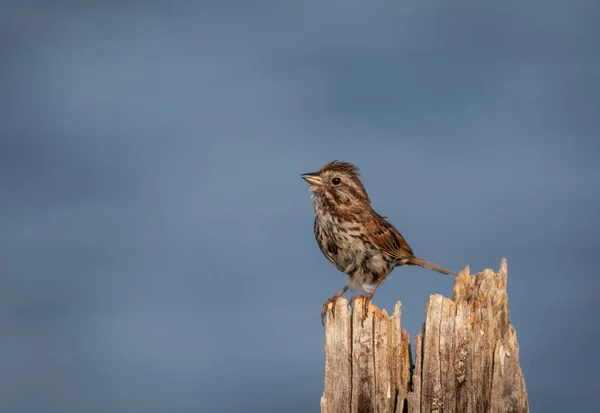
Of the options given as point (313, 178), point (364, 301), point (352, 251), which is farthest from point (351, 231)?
point (364, 301)

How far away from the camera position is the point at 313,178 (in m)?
10.7

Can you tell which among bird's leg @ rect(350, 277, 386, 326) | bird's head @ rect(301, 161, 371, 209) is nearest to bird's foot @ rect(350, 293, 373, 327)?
bird's leg @ rect(350, 277, 386, 326)

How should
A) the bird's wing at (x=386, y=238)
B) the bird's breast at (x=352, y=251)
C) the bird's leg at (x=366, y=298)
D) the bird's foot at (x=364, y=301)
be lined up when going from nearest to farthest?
the bird's foot at (x=364, y=301), the bird's leg at (x=366, y=298), the bird's breast at (x=352, y=251), the bird's wing at (x=386, y=238)

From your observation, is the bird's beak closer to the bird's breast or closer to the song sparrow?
the song sparrow

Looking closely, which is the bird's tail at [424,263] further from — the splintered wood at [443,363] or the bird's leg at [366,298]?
the splintered wood at [443,363]

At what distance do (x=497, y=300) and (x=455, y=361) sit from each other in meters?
0.66

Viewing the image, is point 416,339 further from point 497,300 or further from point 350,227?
point 350,227

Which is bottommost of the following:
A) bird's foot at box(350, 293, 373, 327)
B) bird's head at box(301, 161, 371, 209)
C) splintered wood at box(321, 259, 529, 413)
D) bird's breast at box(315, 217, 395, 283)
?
splintered wood at box(321, 259, 529, 413)

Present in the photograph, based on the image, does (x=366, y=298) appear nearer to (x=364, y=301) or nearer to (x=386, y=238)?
(x=364, y=301)

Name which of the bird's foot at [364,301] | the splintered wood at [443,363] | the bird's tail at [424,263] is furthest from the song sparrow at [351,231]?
the splintered wood at [443,363]

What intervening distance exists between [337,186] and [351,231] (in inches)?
24.4

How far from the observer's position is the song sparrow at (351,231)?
1048 centimetres

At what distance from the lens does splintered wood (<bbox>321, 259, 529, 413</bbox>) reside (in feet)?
23.8

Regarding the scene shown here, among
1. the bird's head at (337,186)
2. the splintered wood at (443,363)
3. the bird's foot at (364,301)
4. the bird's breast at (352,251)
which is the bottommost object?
the splintered wood at (443,363)
